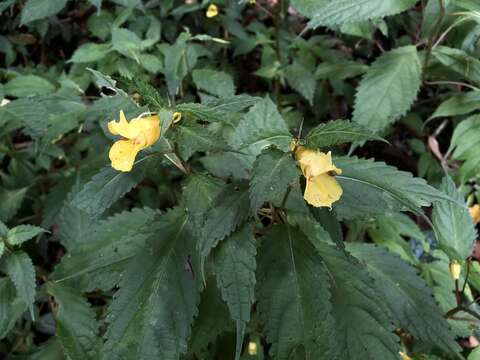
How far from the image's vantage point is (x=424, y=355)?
5.24 feet

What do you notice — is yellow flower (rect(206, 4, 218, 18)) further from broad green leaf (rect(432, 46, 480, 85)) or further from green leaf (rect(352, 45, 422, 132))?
broad green leaf (rect(432, 46, 480, 85))

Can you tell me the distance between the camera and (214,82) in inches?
85.1

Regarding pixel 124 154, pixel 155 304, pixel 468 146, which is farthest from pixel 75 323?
pixel 468 146

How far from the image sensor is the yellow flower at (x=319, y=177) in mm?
950

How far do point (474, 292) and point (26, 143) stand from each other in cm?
247

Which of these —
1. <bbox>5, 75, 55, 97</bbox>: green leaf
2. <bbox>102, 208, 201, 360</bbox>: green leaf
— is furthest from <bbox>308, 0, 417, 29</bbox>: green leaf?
<bbox>5, 75, 55, 97</bbox>: green leaf

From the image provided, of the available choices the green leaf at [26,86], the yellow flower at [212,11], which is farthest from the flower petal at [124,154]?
the yellow flower at [212,11]

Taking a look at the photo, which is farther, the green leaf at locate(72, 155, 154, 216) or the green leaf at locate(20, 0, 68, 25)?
the green leaf at locate(20, 0, 68, 25)

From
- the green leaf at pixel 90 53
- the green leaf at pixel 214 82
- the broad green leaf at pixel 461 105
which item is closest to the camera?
the broad green leaf at pixel 461 105

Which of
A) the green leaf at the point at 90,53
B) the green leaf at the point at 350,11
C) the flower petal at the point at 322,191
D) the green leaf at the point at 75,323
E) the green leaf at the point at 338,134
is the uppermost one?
the green leaf at the point at 350,11

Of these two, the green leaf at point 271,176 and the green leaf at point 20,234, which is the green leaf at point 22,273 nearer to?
the green leaf at point 20,234

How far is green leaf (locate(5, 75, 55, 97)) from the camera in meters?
2.06

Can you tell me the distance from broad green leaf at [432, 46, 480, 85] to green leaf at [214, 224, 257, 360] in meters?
1.09

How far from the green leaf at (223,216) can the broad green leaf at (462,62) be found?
105 cm
